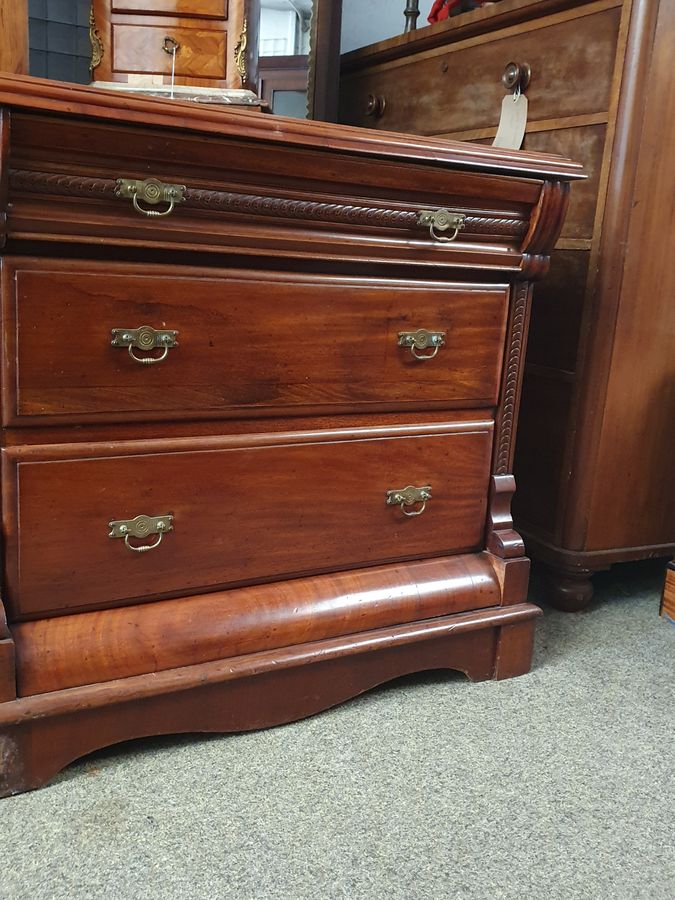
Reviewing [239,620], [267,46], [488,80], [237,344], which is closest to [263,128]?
[237,344]

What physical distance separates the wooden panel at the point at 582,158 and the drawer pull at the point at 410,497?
693 mm

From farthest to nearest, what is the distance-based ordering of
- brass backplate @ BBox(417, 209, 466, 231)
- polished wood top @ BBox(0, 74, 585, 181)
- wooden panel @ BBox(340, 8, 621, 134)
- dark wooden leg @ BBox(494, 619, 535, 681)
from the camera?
wooden panel @ BBox(340, 8, 621, 134) < dark wooden leg @ BBox(494, 619, 535, 681) < brass backplate @ BBox(417, 209, 466, 231) < polished wood top @ BBox(0, 74, 585, 181)

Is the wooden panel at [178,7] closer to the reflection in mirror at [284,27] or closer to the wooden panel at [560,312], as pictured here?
the reflection in mirror at [284,27]

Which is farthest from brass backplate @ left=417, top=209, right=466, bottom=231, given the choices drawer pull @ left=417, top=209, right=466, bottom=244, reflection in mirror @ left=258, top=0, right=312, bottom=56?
reflection in mirror @ left=258, top=0, right=312, bottom=56

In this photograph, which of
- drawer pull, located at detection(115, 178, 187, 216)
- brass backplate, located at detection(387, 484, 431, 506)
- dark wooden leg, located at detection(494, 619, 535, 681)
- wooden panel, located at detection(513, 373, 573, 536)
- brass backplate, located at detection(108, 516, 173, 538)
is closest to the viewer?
drawer pull, located at detection(115, 178, 187, 216)

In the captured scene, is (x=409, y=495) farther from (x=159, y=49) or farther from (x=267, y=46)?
(x=267, y=46)

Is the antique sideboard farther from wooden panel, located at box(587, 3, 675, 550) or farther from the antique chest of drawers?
the antique chest of drawers

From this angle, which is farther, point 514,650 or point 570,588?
point 570,588

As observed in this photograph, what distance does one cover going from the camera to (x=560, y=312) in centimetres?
186

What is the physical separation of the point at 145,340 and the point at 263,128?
0.35 metres

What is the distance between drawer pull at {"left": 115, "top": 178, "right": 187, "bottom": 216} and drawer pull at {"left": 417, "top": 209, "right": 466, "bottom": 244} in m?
0.41

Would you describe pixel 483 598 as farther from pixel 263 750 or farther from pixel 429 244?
pixel 429 244

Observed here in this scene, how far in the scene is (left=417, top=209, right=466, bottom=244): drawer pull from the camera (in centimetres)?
139

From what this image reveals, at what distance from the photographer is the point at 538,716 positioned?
1.48m
